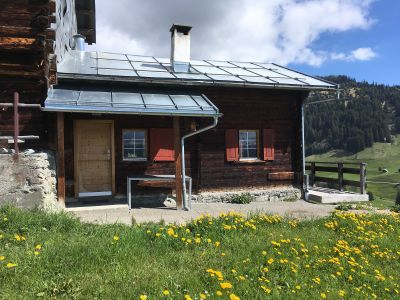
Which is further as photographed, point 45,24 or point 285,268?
point 45,24

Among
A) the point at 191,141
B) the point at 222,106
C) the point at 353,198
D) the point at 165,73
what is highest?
the point at 165,73

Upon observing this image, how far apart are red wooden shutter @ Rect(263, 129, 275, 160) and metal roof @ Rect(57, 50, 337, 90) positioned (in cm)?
161

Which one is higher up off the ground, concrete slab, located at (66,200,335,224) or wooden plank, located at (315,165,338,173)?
wooden plank, located at (315,165,338,173)

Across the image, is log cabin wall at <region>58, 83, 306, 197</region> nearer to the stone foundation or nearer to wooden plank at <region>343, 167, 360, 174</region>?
the stone foundation

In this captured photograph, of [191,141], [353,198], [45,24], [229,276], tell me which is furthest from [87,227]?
[353,198]

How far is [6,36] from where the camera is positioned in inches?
313

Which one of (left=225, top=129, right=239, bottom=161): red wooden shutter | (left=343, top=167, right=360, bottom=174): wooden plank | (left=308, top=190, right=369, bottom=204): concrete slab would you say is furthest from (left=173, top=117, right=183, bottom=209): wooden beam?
(left=343, top=167, right=360, bottom=174): wooden plank

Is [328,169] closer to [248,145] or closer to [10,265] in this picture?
[248,145]

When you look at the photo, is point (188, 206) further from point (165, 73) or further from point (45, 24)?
point (45, 24)

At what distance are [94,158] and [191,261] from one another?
6.42 m

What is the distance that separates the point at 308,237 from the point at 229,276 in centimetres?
252

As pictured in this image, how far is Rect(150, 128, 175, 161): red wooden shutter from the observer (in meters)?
10.6

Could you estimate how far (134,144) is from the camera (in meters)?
10.7

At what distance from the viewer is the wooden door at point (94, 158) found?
1009cm
